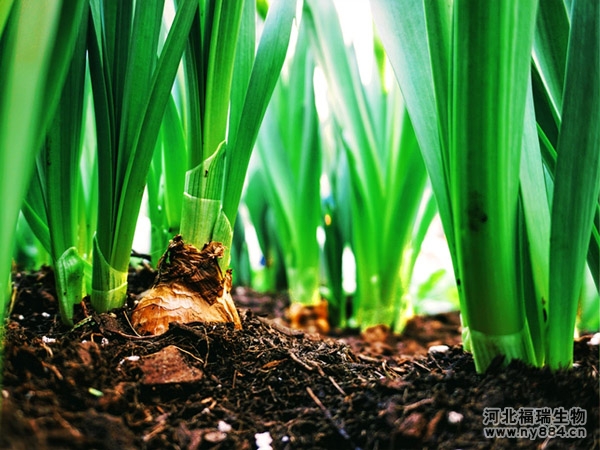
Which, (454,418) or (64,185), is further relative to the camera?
(64,185)

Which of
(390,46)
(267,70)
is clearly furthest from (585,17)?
(267,70)

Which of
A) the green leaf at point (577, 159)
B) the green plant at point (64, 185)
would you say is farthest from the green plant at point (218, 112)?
the green leaf at point (577, 159)

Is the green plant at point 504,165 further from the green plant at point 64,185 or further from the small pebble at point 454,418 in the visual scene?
the green plant at point 64,185

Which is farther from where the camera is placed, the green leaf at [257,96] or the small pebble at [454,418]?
the green leaf at [257,96]

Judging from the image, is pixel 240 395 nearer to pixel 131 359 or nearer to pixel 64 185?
pixel 131 359

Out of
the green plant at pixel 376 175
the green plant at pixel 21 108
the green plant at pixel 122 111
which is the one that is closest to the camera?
the green plant at pixel 21 108

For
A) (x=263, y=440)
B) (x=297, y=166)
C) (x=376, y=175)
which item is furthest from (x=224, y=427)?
(x=297, y=166)
